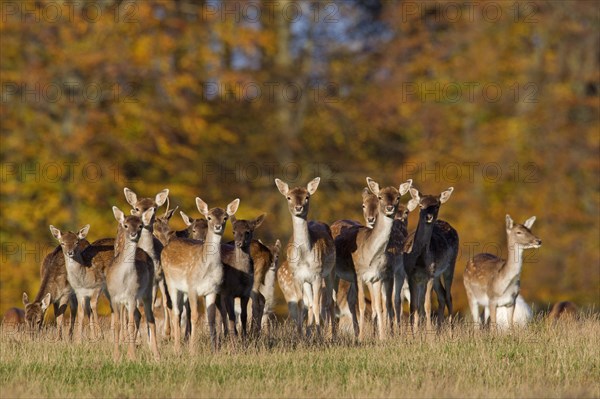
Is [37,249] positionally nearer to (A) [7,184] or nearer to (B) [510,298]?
(A) [7,184]

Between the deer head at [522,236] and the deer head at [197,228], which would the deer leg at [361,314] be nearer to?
the deer head at [197,228]

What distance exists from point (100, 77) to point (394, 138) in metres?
9.27

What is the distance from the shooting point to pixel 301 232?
1472cm

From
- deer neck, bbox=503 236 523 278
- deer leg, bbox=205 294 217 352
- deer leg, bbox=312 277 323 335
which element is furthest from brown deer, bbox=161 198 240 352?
deer neck, bbox=503 236 523 278

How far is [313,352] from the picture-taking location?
13297 millimetres

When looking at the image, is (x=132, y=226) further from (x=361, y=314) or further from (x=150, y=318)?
(x=361, y=314)

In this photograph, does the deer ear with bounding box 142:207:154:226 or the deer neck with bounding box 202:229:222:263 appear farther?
the deer ear with bounding box 142:207:154:226

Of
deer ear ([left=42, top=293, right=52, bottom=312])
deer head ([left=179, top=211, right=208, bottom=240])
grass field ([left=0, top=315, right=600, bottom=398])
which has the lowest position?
grass field ([left=0, top=315, right=600, bottom=398])

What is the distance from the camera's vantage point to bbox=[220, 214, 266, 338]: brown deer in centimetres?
1429

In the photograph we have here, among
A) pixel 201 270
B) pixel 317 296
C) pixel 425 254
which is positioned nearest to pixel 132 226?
pixel 201 270

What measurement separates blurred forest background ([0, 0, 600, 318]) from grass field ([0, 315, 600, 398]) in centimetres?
1271

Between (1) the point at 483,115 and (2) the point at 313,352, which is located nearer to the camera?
(2) the point at 313,352

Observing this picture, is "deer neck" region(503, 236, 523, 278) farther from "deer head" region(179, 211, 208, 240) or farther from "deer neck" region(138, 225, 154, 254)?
"deer neck" region(138, 225, 154, 254)

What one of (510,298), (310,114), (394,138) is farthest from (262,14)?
Answer: (510,298)
